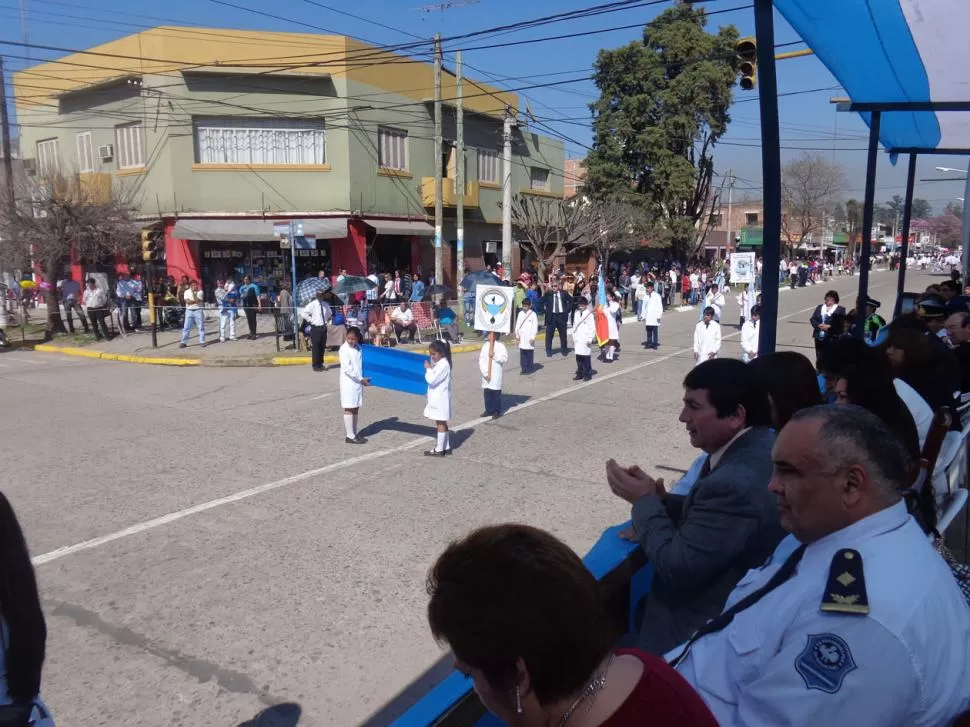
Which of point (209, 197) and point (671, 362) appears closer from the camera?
point (671, 362)

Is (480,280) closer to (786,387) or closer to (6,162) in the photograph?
(6,162)

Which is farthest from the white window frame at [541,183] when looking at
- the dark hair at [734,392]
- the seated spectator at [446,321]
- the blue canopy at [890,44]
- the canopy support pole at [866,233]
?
the dark hair at [734,392]

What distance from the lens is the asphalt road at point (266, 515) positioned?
4230 millimetres

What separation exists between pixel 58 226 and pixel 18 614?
64.9 feet

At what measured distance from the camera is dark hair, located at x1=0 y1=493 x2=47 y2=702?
7.29 ft

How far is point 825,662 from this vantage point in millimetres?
1543

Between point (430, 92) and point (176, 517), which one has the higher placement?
point (430, 92)

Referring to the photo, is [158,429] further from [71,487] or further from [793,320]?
[793,320]

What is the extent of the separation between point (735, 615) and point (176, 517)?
6.00 meters

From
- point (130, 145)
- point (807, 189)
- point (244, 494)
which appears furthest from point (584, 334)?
point (807, 189)

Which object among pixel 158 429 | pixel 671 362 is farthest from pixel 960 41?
pixel 671 362

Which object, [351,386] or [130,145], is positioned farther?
[130,145]

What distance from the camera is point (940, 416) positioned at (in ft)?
12.2

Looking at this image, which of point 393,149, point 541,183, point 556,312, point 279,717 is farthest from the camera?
point 541,183
